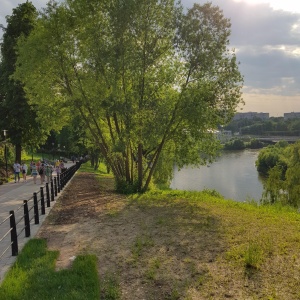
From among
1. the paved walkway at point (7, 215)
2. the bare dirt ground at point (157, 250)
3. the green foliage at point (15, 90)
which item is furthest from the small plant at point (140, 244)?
the green foliage at point (15, 90)

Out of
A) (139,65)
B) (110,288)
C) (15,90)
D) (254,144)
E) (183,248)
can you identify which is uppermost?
(15,90)

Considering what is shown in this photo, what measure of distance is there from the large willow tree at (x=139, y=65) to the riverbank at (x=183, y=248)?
4.59 metres

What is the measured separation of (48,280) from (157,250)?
262 centimetres

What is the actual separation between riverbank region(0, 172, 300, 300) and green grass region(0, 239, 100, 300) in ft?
0.58

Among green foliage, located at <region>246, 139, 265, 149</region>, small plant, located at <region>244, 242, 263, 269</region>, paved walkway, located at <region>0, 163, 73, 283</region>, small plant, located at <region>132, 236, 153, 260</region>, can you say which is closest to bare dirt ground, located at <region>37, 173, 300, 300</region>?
small plant, located at <region>132, 236, 153, 260</region>

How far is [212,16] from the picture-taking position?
15.6m

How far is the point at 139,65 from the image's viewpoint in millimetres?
16031

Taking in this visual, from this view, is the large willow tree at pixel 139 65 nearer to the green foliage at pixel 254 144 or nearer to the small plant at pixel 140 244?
the small plant at pixel 140 244

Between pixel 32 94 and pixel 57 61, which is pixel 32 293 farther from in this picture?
pixel 32 94

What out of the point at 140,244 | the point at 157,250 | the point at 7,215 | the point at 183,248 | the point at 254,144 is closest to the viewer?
the point at 157,250

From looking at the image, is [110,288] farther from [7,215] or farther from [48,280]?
[7,215]

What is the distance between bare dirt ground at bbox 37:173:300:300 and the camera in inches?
226

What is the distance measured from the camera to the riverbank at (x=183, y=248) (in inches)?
229

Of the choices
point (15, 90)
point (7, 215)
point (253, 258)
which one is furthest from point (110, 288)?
point (15, 90)
